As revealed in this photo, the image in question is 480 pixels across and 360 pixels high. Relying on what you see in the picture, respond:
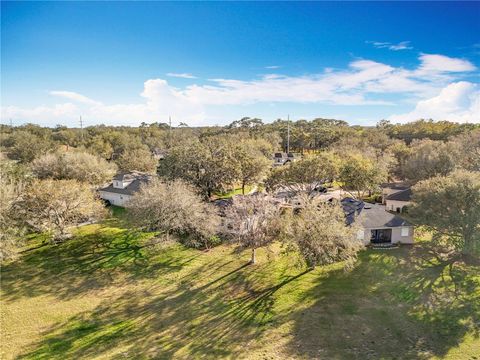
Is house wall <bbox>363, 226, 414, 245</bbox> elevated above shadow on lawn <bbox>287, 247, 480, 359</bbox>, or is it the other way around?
house wall <bbox>363, 226, 414, 245</bbox>

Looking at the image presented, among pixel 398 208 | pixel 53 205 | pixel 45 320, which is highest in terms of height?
pixel 53 205

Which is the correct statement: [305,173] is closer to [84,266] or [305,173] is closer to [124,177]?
[124,177]

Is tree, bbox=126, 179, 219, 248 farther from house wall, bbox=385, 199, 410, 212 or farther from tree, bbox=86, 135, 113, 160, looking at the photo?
tree, bbox=86, 135, 113, 160

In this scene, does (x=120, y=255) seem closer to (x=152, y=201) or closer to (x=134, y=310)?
(x=152, y=201)

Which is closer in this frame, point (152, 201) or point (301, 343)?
point (301, 343)

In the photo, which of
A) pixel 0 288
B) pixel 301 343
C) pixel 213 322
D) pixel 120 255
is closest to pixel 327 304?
pixel 301 343

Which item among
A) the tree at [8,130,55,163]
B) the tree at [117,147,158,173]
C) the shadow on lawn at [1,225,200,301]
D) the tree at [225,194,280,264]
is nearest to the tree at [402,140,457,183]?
the tree at [225,194,280,264]

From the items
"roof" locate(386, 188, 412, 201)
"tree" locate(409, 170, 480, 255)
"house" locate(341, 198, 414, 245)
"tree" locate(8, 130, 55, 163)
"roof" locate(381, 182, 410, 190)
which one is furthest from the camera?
"tree" locate(8, 130, 55, 163)

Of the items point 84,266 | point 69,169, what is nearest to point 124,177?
point 69,169
